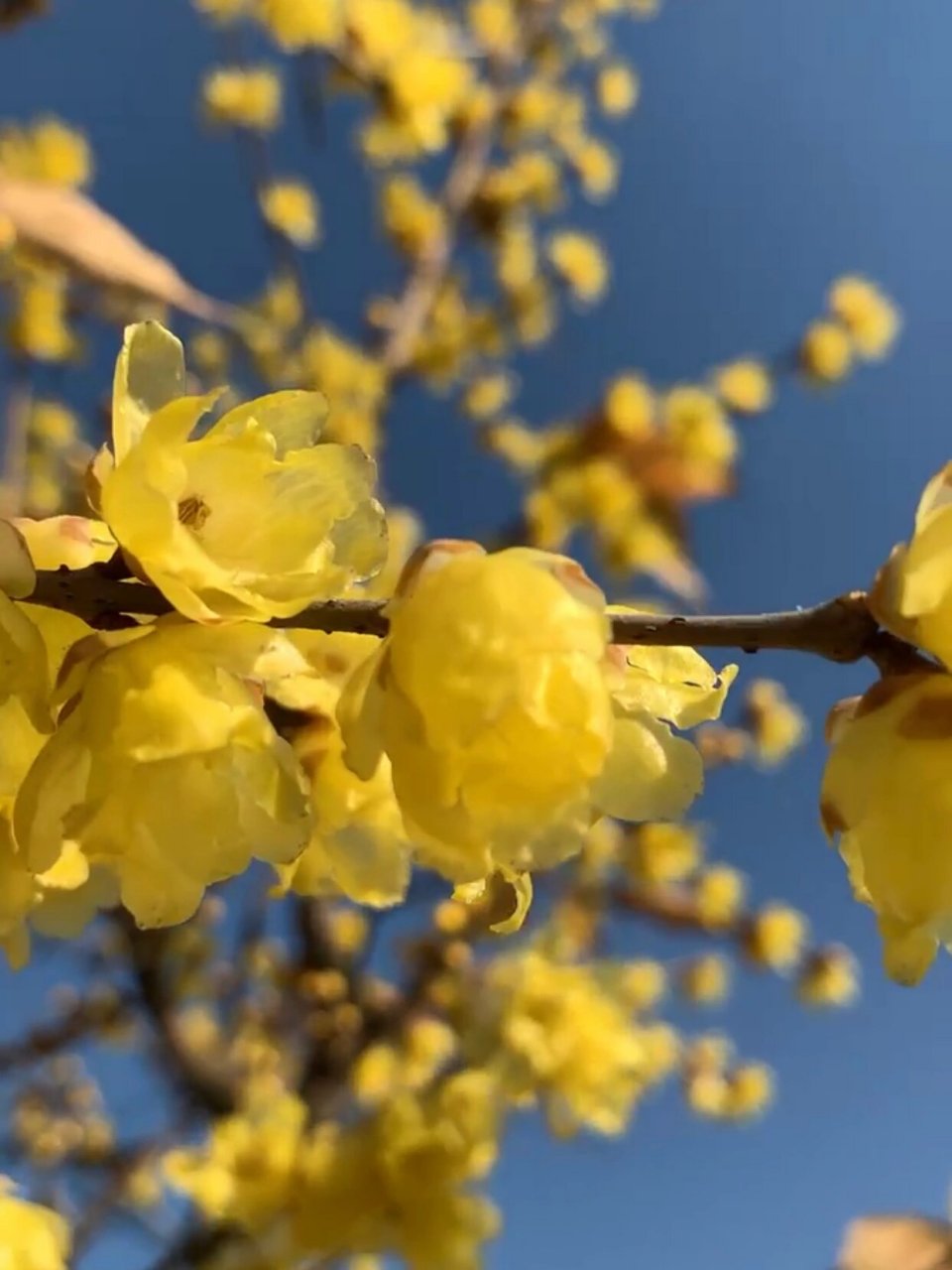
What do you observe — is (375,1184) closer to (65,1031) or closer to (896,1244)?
(896,1244)

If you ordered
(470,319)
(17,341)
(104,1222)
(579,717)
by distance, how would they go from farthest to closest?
(470,319)
(17,341)
(104,1222)
(579,717)

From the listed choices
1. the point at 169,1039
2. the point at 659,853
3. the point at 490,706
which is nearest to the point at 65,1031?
the point at 169,1039

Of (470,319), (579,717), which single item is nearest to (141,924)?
(579,717)

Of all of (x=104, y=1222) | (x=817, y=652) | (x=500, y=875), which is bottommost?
(x=104, y=1222)

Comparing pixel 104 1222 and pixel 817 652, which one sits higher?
pixel 817 652

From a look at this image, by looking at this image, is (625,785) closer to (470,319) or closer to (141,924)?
(141,924)

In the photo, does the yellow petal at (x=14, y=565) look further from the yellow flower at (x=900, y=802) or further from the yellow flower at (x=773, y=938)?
the yellow flower at (x=773, y=938)
